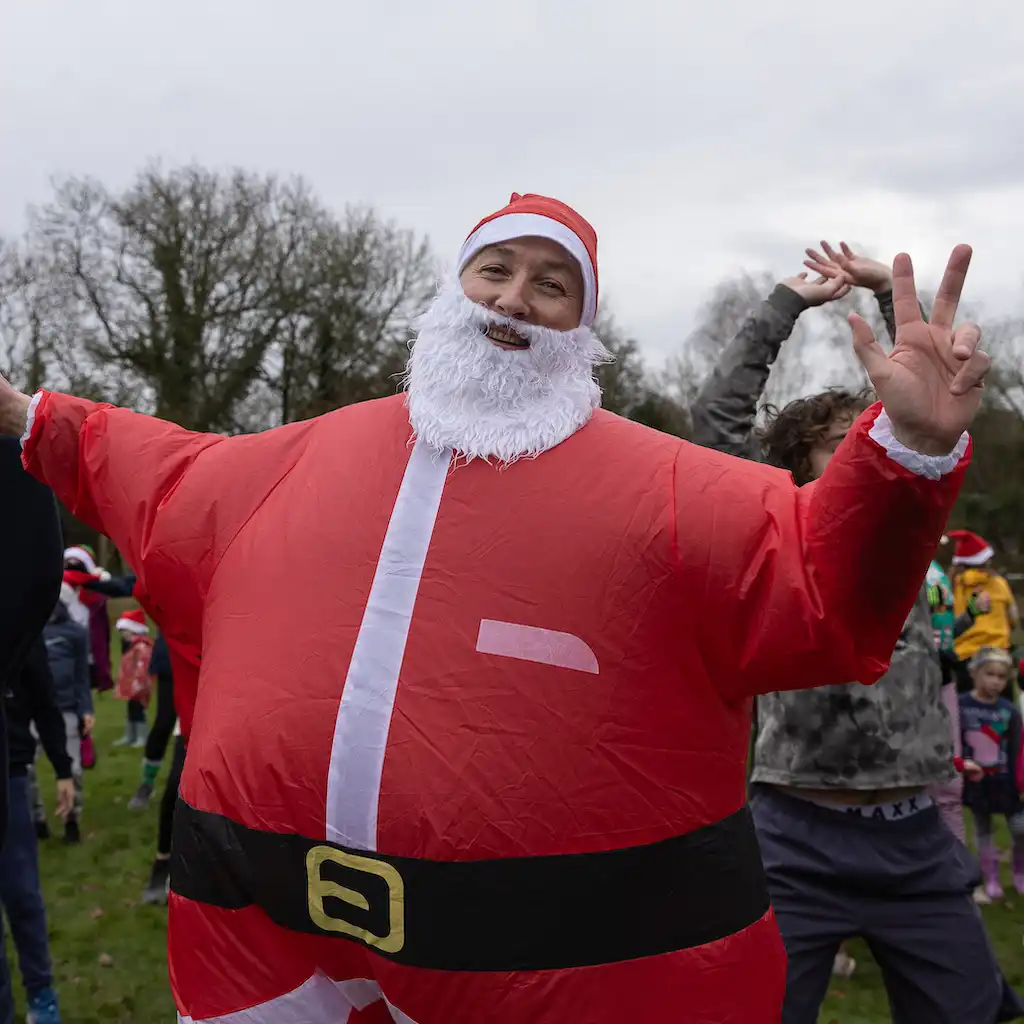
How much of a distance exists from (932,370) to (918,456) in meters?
0.13

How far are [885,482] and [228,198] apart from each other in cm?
2205

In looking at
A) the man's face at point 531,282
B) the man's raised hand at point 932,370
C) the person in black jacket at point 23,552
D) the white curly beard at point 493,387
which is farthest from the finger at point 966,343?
the person in black jacket at point 23,552

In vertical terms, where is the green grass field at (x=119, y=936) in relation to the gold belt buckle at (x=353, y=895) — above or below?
below

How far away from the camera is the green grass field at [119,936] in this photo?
13.5 ft

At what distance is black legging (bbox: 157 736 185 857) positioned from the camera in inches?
171

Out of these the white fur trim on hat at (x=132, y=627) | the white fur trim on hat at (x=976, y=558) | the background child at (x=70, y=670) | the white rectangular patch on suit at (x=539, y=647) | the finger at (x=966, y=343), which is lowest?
the white fur trim on hat at (x=132, y=627)

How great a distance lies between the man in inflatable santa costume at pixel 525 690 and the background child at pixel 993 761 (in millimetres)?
3953

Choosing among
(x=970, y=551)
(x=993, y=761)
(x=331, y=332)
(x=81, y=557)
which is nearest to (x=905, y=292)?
(x=993, y=761)

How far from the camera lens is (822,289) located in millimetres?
2852

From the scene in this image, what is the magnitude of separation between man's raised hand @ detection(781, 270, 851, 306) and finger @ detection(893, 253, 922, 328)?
120 centimetres

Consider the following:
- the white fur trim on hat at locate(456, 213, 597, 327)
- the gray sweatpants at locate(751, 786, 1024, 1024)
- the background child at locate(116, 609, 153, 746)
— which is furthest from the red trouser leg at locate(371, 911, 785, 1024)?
the background child at locate(116, 609, 153, 746)

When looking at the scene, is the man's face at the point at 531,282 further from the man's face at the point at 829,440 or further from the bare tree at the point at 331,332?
the bare tree at the point at 331,332

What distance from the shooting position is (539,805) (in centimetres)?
171

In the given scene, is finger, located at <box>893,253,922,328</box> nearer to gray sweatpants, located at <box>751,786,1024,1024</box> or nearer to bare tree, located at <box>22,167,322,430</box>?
gray sweatpants, located at <box>751,786,1024,1024</box>
